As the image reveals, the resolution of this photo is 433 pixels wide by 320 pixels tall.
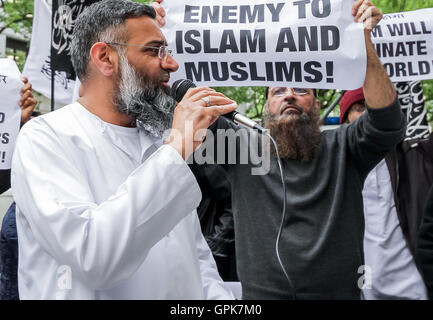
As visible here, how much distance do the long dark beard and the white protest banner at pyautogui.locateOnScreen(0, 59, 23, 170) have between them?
1701 mm

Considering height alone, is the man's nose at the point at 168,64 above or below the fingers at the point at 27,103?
below

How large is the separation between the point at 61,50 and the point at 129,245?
10.4ft

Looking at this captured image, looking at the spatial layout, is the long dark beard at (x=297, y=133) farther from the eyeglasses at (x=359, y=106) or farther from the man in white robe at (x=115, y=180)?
the man in white robe at (x=115, y=180)

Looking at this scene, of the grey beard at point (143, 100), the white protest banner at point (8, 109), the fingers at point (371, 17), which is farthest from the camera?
the white protest banner at point (8, 109)

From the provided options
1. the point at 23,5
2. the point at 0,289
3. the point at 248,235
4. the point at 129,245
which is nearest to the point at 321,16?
the point at 248,235

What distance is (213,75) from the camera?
289cm

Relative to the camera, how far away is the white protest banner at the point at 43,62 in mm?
4805

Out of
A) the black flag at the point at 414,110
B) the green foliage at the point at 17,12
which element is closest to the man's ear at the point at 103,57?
the black flag at the point at 414,110

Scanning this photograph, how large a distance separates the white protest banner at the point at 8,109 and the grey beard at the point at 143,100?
1.99 m

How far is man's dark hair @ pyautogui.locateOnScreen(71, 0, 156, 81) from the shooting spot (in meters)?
1.93

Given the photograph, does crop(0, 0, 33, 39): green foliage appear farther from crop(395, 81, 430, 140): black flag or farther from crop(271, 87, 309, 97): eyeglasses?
crop(271, 87, 309, 97): eyeglasses

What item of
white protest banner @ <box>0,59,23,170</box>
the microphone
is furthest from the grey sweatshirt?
white protest banner @ <box>0,59,23,170</box>

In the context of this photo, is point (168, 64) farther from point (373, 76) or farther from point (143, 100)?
point (373, 76)

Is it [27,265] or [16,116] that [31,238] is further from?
[16,116]
